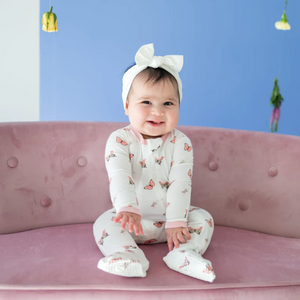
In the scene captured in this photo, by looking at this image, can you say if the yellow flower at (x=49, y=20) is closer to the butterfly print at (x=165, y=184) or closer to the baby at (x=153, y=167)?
the baby at (x=153, y=167)

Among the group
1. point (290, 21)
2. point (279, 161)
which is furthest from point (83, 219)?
point (290, 21)

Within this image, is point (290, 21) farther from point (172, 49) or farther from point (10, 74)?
point (10, 74)

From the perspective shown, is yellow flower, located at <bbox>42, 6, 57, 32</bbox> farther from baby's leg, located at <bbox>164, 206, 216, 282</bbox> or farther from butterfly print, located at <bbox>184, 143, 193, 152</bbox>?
baby's leg, located at <bbox>164, 206, 216, 282</bbox>

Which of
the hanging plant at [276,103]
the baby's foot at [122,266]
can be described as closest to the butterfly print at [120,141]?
the baby's foot at [122,266]

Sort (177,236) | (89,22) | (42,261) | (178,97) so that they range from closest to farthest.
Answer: (42,261) < (177,236) < (178,97) < (89,22)

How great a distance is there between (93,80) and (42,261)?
1.57 metres

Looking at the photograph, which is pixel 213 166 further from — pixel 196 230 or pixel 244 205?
pixel 196 230

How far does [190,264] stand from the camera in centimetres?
114

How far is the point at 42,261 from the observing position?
1.20 m

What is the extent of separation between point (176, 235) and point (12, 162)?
0.67m

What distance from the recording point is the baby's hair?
4.76 feet

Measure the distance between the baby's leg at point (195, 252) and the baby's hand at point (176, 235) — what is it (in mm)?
18

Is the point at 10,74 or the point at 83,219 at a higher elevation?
the point at 10,74

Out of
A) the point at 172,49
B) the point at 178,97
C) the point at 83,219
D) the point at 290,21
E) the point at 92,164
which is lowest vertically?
the point at 83,219
